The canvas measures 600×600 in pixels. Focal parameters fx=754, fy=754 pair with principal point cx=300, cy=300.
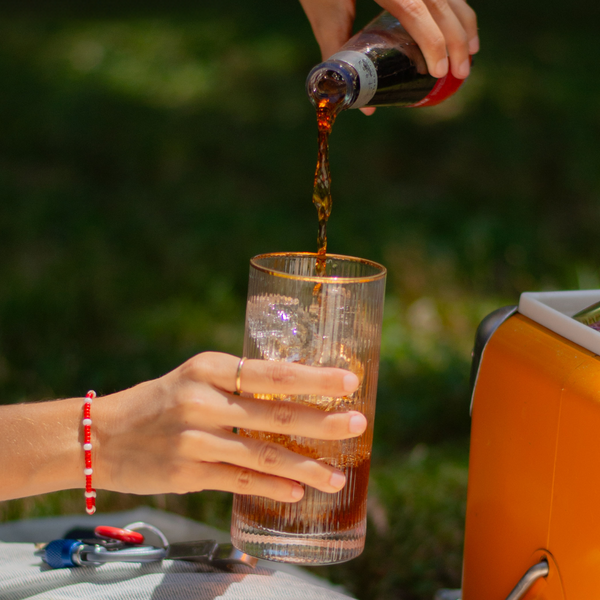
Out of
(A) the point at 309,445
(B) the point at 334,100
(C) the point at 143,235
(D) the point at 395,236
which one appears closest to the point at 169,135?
(C) the point at 143,235

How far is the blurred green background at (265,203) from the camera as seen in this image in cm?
300

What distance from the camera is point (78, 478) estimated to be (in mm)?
1281

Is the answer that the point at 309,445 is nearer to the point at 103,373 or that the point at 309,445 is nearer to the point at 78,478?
the point at 78,478

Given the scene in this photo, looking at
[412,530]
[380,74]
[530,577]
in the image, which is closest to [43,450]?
Result: [530,577]

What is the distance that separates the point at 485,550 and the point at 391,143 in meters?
4.70

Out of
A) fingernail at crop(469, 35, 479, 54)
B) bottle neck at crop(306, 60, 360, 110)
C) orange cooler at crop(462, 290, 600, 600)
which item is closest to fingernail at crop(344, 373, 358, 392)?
orange cooler at crop(462, 290, 600, 600)

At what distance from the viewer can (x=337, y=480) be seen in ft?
3.76

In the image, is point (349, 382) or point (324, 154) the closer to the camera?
point (349, 382)

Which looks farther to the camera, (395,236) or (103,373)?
(395,236)

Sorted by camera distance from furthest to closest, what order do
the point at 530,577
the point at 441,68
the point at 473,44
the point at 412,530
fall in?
the point at 412,530 < the point at 473,44 < the point at 441,68 < the point at 530,577

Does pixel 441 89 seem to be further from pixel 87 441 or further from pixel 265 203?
pixel 265 203

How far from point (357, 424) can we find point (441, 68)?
0.81m

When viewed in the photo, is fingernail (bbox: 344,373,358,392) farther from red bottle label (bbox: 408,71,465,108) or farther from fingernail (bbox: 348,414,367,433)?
red bottle label (bbox: 408,71,465,108)

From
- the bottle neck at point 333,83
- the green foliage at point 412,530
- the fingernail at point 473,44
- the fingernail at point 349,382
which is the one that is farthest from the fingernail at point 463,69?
the green foliage at point 412,530
